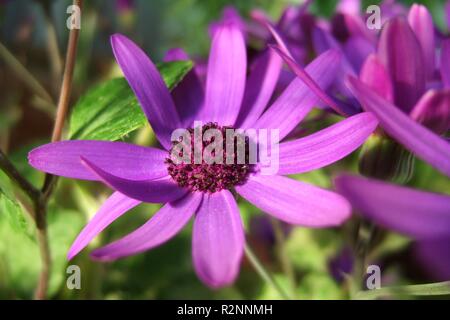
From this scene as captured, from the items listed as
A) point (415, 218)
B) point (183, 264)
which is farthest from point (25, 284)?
point (415, 218)

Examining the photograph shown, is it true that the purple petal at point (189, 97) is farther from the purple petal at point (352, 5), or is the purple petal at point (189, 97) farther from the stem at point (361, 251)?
the purple petal at point (352, 5)

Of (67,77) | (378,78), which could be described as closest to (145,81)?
(67,77)

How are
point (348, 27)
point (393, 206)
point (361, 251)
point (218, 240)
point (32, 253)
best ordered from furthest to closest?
point (32, 253) → point (348, 27) → point (361, 251) → point (218, 240) → point (393, 206)

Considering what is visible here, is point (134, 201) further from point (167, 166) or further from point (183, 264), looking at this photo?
point (183, 264)

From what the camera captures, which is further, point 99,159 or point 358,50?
point 358,50

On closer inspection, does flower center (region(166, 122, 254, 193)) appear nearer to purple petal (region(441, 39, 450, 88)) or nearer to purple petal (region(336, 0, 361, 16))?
purple petal (region(441, 39, 450, 88))

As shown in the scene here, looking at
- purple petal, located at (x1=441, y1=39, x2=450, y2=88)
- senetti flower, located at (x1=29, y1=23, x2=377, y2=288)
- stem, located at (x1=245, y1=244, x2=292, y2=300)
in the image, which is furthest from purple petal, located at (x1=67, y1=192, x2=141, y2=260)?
purple petal, located at (x1=441, y1=39, x2=450, y2=88)

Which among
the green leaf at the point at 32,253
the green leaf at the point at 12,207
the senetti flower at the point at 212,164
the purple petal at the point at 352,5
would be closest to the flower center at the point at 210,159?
the senetti flower at the point at 212,164

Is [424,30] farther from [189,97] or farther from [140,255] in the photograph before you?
[140,255]

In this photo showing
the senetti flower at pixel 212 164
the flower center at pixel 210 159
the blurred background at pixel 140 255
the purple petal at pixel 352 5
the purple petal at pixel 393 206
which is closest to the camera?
the purple petal at pixel 393 206
